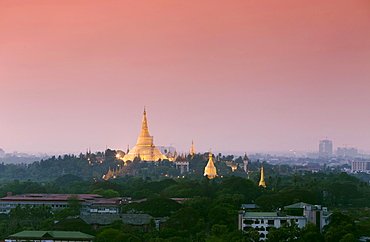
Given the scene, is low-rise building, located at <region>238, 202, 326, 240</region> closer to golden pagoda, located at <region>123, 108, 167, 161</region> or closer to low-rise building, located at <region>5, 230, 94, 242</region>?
low-rise building, located at <region>5, 230, 94, 242</region>

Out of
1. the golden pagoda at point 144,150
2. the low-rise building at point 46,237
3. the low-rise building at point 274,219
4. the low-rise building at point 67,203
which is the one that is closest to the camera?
the low-rise building at point 46,237

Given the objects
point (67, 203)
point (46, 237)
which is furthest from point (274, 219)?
point (67, 203)

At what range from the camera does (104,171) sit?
475 feet

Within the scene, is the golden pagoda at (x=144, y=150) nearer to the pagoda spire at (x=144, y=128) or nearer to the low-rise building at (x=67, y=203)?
the pagoda spire at (x=144, y=128)

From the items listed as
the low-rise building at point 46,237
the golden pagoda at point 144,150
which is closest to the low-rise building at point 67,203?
the low-rise building at point 46,237

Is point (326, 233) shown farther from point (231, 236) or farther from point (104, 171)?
point (104, 171)

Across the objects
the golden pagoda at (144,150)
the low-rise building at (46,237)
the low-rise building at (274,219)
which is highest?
the golden pagoda at (144,150)

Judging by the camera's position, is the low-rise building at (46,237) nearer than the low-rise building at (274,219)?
Yes

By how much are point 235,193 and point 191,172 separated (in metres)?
59.2

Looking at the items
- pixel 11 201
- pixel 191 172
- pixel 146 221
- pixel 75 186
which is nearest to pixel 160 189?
pixel 75 186

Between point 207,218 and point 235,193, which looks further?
point 235,193

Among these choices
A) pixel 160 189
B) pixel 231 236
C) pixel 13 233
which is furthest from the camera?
pixel 160 189

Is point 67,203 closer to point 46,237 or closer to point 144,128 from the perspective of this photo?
point 46,237

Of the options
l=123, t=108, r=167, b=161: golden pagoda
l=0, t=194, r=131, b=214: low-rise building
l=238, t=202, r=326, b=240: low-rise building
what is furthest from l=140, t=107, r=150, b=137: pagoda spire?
l=238, t=202, r=326, b=240: low-rise building
